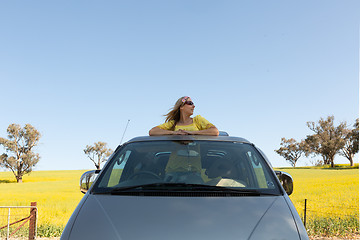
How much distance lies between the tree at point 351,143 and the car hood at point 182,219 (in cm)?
6619

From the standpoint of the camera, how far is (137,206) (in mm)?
2156

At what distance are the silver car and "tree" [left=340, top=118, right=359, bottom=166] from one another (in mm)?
65576

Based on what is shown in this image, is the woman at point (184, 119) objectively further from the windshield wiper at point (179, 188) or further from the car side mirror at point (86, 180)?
the windshield wiper at point (179, 188)

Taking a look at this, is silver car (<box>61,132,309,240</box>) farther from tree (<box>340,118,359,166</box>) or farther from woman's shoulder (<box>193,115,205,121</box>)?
tree (<box>340,118,359,166</box>)

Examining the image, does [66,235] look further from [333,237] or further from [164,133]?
[333,237]

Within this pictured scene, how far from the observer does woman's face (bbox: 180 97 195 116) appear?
416cm

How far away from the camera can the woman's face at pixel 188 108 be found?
4.16 metres

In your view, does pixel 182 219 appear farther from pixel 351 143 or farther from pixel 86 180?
pixel 351 143

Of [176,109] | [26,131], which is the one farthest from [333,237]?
[26,131]

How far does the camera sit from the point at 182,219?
2.00 m

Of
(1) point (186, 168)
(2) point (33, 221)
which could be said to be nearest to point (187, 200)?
(1) point (186, 168)

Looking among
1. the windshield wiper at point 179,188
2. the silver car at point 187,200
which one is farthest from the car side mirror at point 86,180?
the windshield wiper at point 179,188

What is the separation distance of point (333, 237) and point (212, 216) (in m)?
9.90

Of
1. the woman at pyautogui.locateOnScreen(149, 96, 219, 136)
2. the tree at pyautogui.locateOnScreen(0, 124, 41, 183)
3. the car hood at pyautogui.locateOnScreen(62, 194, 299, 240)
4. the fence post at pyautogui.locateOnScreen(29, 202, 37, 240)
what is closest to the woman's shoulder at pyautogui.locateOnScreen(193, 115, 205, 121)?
the woman at pyautogui.locateOnScreen(149, 96, 219, 136)
